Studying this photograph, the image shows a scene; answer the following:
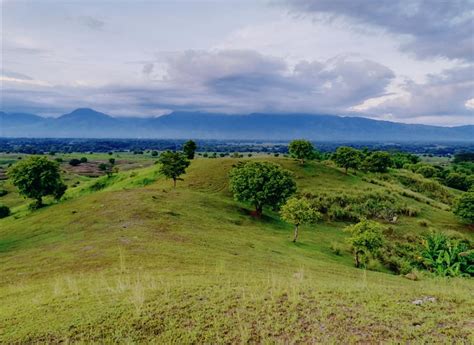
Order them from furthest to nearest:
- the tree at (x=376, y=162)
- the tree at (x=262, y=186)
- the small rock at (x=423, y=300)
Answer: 1. the tree at (x=376, y=162)
2. the tree at (x=262, y=186)
3. the small rock at (x=423, y=300)

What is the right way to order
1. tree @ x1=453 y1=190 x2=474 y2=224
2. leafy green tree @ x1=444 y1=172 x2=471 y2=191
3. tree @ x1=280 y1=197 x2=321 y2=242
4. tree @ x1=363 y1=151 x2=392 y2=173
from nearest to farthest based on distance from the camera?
tree @ x1=280 y1=197 x2=321 y2=242
tree @ x1=453 y1=190 x2=474 y2=224
tree @ x1=363 y1=151 x2=392 y2=173
leafy green tree @ x1=444 y1=172 x2=471 y2=191

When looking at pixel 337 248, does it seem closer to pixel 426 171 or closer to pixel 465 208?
pixel 465 208

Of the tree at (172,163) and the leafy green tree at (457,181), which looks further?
the leafy green tree at (457,181)

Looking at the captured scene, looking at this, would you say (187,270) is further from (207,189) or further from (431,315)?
(207,189)

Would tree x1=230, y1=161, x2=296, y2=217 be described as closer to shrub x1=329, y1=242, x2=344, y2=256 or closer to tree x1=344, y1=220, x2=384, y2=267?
shrub x1=329, y1=242, x2=344, y2=256

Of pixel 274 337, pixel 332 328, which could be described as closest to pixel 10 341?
pixel 274 337

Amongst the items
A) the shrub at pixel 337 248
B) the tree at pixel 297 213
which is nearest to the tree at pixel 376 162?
the shrub at pixel 337 248

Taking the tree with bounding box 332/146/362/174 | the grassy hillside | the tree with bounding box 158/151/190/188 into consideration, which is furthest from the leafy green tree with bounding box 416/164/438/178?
the tree with bounding box 158/151/190/188

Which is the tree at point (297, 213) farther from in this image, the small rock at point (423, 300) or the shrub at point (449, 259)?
the small rock at point (423, 300)
